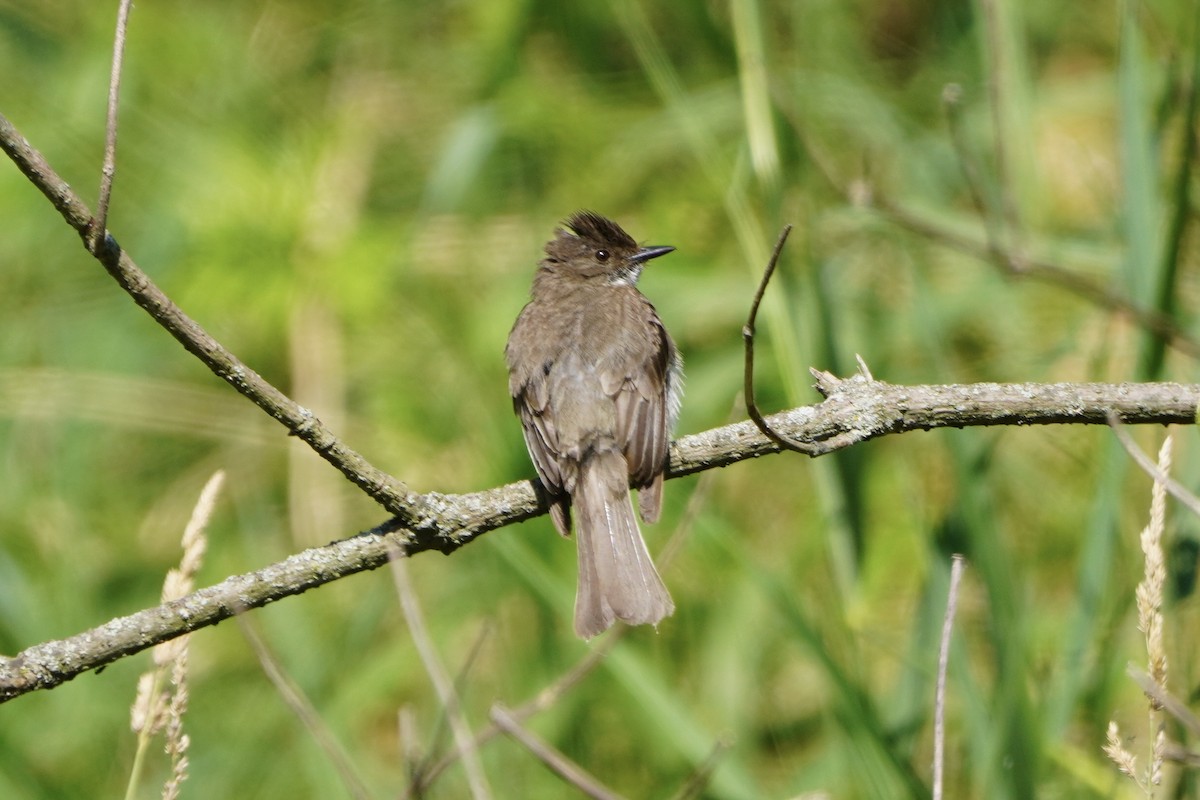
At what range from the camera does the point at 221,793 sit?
597cm

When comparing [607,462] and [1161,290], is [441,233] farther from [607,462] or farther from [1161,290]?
[1161,290]

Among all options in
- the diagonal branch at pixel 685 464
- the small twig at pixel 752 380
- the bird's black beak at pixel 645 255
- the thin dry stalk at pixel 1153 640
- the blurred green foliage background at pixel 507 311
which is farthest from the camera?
the bird's black beak at pixel 645 255

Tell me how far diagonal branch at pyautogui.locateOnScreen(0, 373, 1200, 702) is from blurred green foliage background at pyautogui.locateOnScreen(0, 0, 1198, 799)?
→ 0.65m

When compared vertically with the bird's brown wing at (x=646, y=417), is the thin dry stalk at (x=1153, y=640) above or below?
below

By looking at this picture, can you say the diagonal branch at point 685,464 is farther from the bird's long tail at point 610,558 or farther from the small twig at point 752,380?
the bird's long tail at point 610,558

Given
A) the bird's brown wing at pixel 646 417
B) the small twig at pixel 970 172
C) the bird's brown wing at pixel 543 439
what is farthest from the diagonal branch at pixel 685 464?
the small twig at pixel 970 172

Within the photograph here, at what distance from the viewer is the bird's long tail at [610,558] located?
4.13 meters

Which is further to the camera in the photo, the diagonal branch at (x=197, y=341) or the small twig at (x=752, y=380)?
the small twig at (x=752, y=380)

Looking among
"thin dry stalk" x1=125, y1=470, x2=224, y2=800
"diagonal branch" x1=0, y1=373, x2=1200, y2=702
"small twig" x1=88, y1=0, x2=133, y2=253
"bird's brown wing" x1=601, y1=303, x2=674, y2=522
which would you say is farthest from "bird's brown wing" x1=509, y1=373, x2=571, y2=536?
"small twig" x1=88, y1=0, x2=133, y2=253

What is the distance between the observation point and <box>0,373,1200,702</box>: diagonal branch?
9.40 feet

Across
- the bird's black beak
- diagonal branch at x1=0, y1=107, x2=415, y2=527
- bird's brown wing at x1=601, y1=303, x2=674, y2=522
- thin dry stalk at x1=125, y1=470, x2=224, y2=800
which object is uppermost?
the bird's black beak

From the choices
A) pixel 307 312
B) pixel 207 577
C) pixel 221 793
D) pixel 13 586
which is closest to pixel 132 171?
pixel 307 312

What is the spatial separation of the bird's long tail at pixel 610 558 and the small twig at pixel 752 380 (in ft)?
3.04

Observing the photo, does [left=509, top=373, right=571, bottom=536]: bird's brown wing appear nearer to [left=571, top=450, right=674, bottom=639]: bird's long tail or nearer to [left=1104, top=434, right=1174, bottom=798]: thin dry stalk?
[left=571, top=450, right=674, bottom=639]: bird's long tail
